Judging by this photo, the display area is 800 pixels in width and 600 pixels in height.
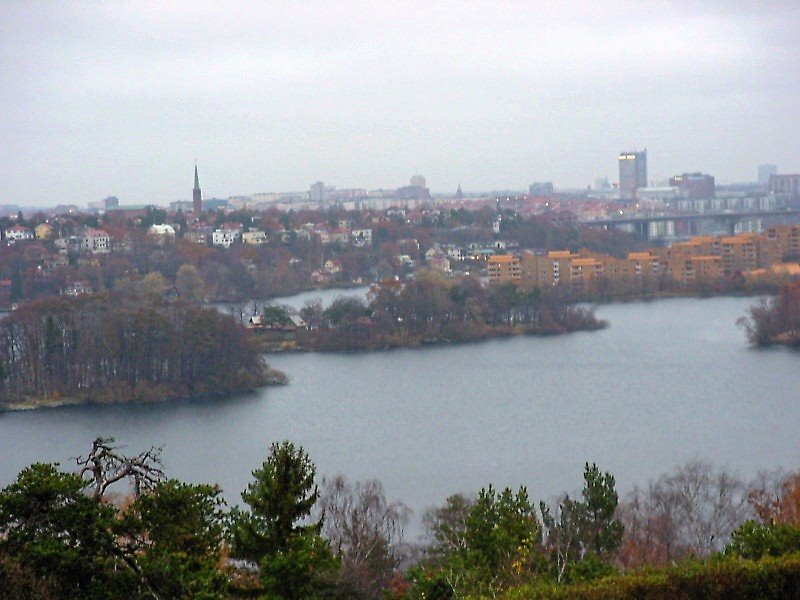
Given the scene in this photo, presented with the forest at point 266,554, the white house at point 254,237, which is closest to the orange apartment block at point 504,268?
the white house at point 254,237

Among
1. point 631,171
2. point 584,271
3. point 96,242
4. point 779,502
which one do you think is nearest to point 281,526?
point 779,502

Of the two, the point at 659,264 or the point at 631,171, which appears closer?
the point at 659,264

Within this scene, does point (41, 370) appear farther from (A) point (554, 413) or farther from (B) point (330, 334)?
(A) point (554, 413)

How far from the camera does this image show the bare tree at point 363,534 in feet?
10.3

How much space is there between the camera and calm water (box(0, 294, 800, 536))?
6.11 metres

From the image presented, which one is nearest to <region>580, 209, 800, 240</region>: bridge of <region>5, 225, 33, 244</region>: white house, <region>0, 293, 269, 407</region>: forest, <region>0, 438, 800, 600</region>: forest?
<region>5, 225, 33, 244</region>: white house

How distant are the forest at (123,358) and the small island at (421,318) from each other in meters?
1.91

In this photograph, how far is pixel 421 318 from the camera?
1215 centimetres

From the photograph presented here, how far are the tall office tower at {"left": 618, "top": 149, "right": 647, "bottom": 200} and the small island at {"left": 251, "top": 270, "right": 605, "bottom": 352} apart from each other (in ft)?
99.5

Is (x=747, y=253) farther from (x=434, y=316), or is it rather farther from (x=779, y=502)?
(x=779, y=502)

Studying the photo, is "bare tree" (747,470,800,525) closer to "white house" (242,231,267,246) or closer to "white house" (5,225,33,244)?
"white house" (5,225,33,244)

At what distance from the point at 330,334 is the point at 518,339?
5.83ft

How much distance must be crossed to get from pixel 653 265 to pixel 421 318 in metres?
5.58

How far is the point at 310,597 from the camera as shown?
8.21ft
